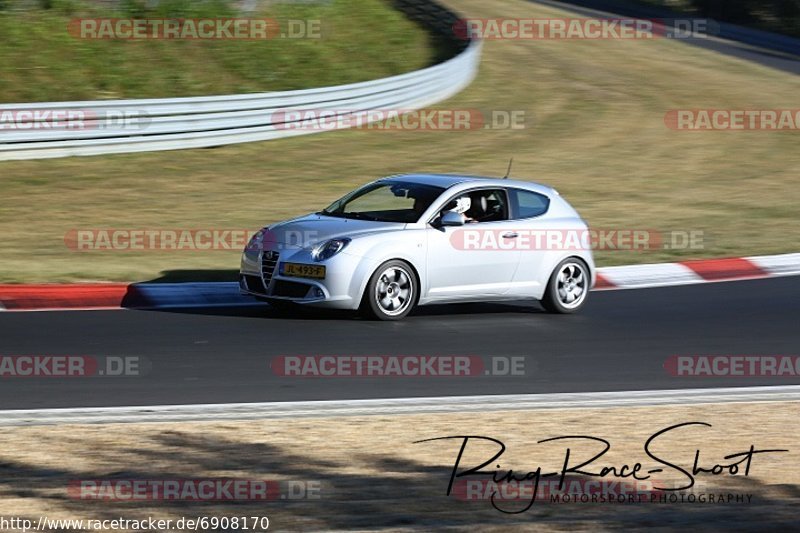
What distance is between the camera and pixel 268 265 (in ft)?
42.5

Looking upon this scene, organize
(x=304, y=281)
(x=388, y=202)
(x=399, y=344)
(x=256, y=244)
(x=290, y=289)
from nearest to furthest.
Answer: (x=399, y=344) → (x=304, y=281) → (x=290, y=289) → (x=256, y=244) → (x=388, y=202)

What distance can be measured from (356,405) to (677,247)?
9553 mm

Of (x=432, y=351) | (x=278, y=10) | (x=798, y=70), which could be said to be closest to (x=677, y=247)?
(x=432, y=351)

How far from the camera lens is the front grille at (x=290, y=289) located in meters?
12.8

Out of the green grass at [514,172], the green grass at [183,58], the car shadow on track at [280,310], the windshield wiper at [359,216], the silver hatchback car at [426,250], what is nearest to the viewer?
the silver hatchback car at [426,250]

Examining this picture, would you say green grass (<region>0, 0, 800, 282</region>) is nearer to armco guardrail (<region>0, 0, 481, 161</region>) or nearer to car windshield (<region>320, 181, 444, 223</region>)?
armco guardrail (<region>0, 0, 481, 161</region>)

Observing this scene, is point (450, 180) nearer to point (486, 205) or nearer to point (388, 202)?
point (486, 205)

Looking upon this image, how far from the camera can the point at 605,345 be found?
12352mm

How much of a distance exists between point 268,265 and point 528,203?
2.83 meters

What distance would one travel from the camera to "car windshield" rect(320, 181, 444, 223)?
44.2 feet

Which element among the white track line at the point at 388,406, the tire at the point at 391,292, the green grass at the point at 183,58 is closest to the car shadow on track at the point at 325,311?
the tire at the point at 391,292

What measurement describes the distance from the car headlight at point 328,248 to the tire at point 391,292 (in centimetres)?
39

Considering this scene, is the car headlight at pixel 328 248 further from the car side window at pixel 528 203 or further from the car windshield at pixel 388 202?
the car side window at pixel 528 203

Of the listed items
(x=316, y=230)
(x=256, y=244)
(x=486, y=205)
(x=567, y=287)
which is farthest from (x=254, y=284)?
(x=567, y=287)
